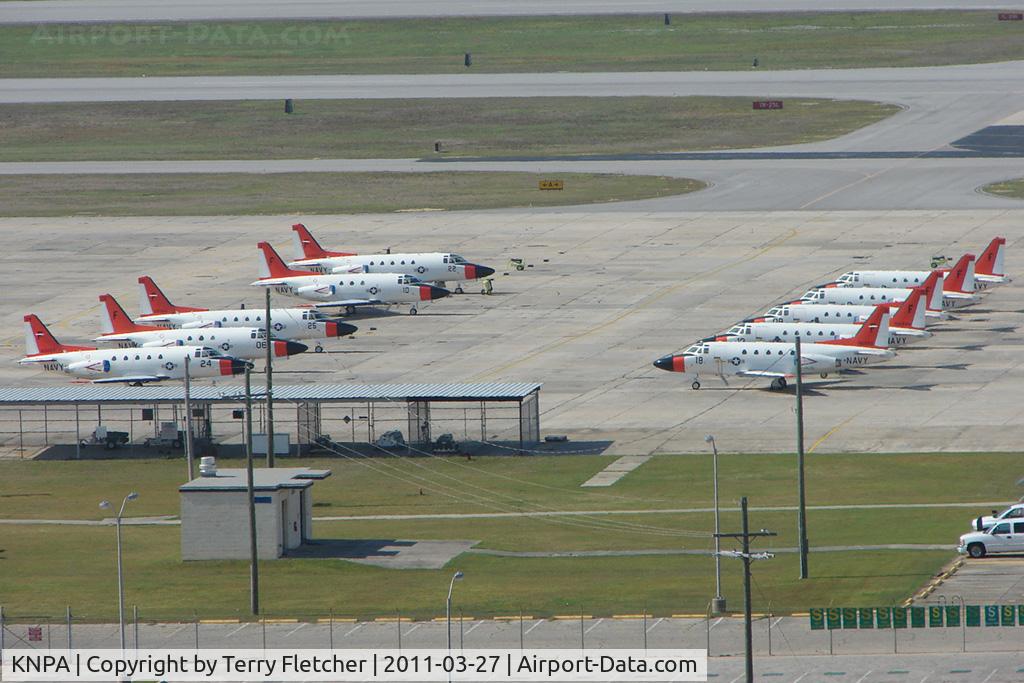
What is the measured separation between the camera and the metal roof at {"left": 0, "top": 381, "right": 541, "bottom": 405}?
360 feet

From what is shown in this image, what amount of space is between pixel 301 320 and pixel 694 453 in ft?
130

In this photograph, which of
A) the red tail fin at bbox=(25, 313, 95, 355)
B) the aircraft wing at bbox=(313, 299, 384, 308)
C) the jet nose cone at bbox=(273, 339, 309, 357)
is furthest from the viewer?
the aircraft wing at bbox=(313, 299, 384, 308)

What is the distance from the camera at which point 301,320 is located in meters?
136

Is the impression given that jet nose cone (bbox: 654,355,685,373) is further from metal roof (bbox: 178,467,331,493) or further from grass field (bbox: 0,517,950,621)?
grass field (bbox: 0,517,950,621)

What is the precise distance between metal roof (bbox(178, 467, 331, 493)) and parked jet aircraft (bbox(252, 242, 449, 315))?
57.9m

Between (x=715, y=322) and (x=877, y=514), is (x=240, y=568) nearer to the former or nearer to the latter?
(x=877, y=514)

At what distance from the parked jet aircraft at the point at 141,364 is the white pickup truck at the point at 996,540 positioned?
57.1 metres

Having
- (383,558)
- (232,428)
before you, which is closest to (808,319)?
(232,428)

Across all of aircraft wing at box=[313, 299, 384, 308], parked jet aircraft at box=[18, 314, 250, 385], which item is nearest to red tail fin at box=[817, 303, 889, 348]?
parked jet aircraft at box=[18, 314, 250, 385]

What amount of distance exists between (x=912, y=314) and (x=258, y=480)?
175 ft

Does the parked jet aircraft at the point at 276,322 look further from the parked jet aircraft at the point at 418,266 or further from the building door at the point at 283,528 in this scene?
the building door at the point at 283,528

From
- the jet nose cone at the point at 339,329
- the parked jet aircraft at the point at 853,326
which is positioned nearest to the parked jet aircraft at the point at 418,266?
the jet nose cone at the point at 339,329

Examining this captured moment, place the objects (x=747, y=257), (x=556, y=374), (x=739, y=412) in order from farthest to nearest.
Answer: (x=747, y=257) < (x=556, y=374) < (x=739, y=412)

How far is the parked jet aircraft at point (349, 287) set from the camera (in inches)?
5925
